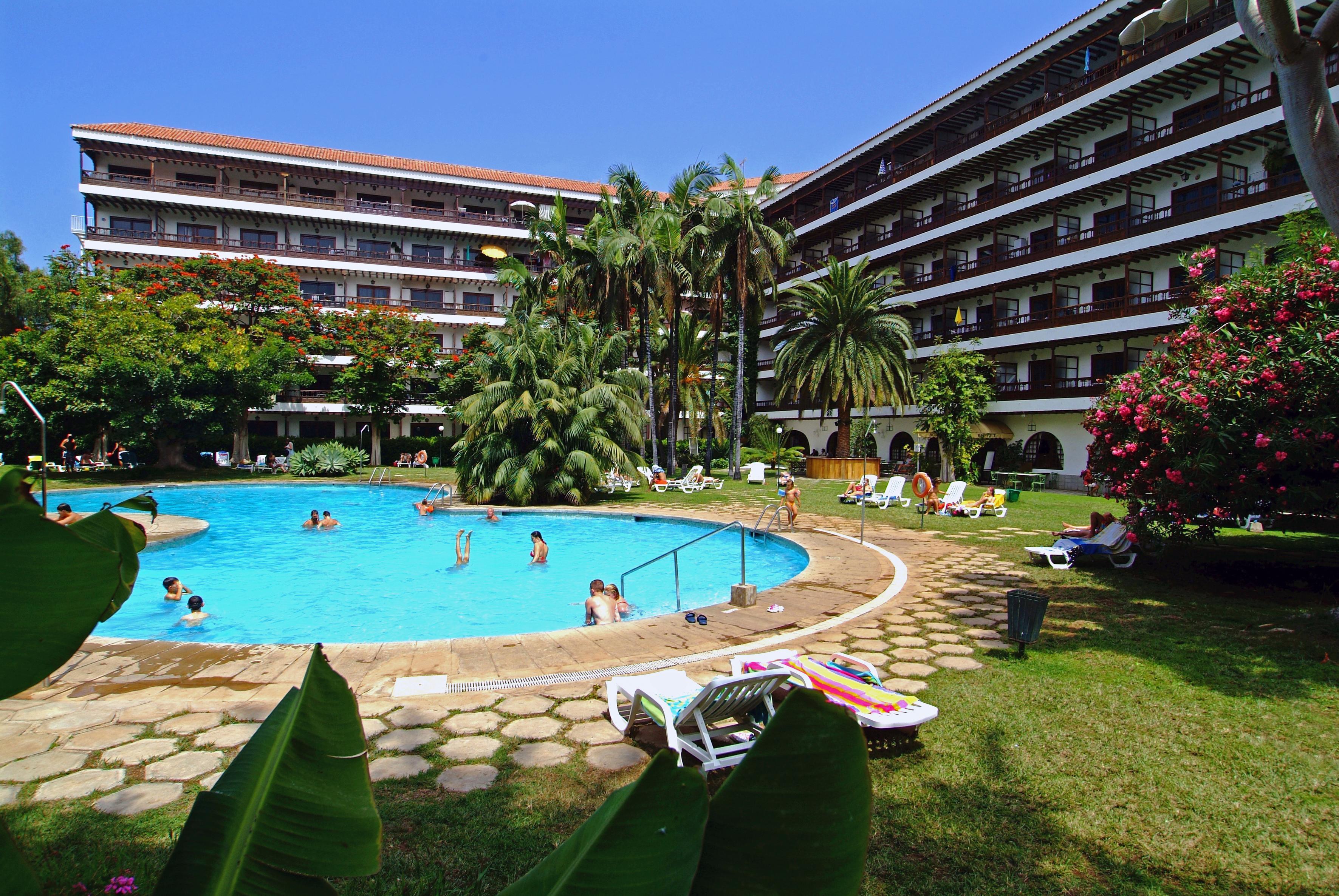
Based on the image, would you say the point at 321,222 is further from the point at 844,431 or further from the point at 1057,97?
the point at 1057,97

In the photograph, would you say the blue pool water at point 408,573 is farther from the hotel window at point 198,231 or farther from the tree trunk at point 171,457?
the hotel window at point 198,231

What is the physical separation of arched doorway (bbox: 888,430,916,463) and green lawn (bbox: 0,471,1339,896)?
31413mm

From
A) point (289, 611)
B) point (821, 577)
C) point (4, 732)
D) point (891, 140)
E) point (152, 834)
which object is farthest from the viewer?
point (891, 140)

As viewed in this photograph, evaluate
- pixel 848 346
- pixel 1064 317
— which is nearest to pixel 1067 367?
pixel 1064 317

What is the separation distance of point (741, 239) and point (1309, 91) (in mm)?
25433

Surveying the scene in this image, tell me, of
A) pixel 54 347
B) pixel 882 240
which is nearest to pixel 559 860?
pixel 54 347

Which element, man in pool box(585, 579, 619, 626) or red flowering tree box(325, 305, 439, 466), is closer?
man in pool box(585, 579, 619, 626)

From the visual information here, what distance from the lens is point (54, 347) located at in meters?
25.1

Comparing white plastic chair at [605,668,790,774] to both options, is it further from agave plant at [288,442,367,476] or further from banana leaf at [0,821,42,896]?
agave plant at [288,442,367,476]

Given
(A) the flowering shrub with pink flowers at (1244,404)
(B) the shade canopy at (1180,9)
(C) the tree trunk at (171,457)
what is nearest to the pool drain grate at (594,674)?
(A) the flowering shrub with pink flowers at (1244,404)

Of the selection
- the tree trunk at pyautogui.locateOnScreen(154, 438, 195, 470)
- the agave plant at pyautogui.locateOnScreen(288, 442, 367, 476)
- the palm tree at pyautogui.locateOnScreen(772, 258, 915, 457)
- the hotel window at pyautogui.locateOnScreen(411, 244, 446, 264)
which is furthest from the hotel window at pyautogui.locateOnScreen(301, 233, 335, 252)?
the palm tree at pyautogui.locateOnScreen(772, 258, 915, 457)

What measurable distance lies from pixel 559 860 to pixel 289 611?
13525mm

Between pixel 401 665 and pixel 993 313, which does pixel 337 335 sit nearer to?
pixel 993 313

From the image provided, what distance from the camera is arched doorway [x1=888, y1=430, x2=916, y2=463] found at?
37.1 meters
